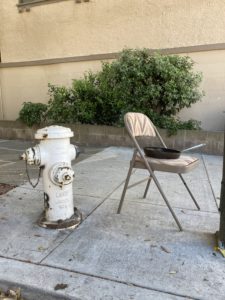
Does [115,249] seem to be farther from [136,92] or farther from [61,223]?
[136,92]

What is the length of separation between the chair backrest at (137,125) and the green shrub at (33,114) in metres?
4.73

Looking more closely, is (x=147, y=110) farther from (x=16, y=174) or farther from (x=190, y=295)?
(x=190, y=295)

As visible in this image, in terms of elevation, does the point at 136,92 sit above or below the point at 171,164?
above

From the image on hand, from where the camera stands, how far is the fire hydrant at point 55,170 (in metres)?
2.53

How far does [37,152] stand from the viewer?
254 centimetres

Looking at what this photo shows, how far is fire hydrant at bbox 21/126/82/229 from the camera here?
8.30ft

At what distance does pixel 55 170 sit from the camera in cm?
254

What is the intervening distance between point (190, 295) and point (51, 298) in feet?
2.75

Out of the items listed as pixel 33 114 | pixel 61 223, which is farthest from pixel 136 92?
pixel 61 223

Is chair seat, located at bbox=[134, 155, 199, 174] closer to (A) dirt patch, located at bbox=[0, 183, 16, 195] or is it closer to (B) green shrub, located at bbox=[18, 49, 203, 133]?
(A) dirt patch, located at bbox=[0, 183, 16, 195]

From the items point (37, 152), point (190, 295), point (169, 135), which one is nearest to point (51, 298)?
point (190, 295)

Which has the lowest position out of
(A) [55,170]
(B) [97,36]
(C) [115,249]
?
(C) [115,249]

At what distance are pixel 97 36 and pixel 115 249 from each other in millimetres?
6278

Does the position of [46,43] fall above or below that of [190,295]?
above
